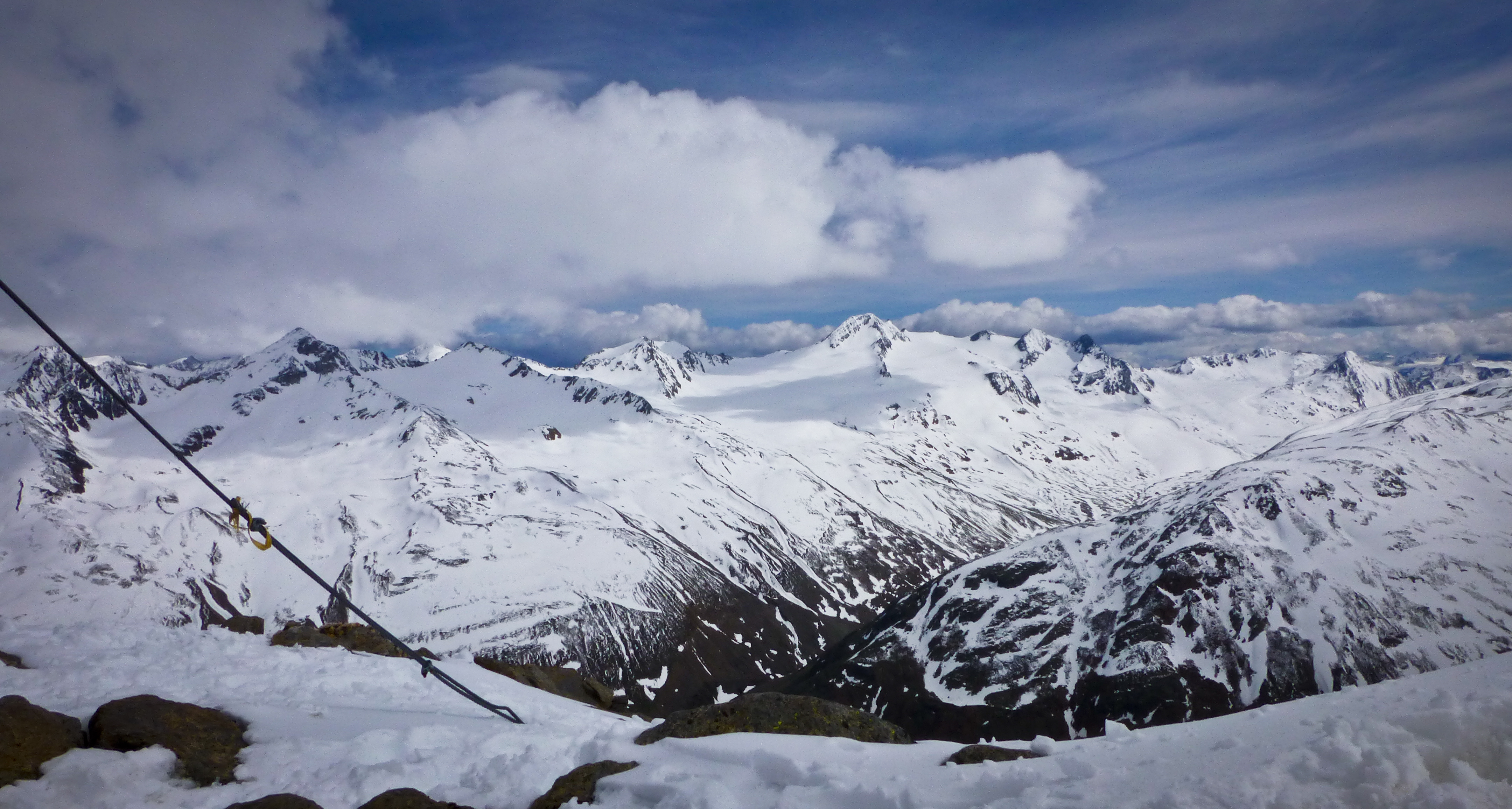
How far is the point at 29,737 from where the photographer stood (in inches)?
481

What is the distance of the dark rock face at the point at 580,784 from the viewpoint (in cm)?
1244

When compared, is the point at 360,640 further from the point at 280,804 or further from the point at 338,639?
the point at 280,804

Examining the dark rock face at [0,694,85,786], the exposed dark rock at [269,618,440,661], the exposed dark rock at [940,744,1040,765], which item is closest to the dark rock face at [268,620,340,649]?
the exposed dark rock at [269,618,440,661]

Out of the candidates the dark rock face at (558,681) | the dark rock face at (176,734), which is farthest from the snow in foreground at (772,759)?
the dark rock face at (558,681)

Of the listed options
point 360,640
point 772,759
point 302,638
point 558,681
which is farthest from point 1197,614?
point 302,638

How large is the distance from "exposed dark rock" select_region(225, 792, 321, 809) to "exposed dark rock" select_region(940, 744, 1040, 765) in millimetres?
12009

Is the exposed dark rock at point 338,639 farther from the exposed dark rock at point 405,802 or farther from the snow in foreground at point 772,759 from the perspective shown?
the exposed dark rock at point 405,802

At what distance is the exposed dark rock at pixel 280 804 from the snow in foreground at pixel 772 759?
1.92 m

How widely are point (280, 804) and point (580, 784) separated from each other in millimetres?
5102

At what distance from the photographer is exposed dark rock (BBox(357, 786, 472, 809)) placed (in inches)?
452

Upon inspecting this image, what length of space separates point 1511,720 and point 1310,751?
2463 millimetres

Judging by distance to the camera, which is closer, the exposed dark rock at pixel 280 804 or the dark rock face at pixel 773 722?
the exposed dark rock at pixel 280 804

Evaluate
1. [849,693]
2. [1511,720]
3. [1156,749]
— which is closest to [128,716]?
[1156,749]

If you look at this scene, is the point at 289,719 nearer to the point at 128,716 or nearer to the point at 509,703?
the point at 128,716
